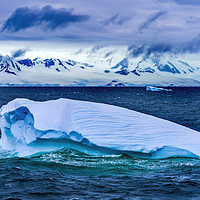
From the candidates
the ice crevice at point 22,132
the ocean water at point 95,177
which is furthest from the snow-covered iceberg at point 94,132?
the ocean water at point 95,177

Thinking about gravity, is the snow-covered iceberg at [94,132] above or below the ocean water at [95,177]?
above

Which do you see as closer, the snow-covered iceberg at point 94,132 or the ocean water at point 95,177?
the ocean water at point 95,177

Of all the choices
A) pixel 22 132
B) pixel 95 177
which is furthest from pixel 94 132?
pixel 22 132

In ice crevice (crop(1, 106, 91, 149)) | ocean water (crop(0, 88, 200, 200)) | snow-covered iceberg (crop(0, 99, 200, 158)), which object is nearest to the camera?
ocean water (crop(0, 88, 200, 200))

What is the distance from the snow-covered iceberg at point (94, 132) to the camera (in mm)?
12770

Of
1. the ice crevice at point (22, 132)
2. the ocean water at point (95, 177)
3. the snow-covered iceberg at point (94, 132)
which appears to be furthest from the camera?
the ice crevice at point (22, 132)

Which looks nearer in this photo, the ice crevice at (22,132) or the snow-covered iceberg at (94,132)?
the snow-covered iceberg at (94,132)

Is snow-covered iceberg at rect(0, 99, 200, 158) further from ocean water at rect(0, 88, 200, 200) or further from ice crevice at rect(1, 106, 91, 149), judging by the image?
ocean water at rect(0, 88, 200, 200)

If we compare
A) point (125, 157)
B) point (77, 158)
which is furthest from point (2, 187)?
point (125, 157)

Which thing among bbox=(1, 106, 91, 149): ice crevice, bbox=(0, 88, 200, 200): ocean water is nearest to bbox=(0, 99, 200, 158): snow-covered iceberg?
bbox=(1, 106, 91, 149): ice crevice

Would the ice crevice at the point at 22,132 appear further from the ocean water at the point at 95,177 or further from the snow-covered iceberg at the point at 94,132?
the ocean water at the point at 95,177

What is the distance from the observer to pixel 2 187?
33.5 ft

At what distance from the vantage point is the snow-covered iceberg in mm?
12770

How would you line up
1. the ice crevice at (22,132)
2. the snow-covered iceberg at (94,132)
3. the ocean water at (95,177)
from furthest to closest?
the ice crevice at (22,132), the snow-covered iceberg at (94,132), the ocean water at (95,177)
